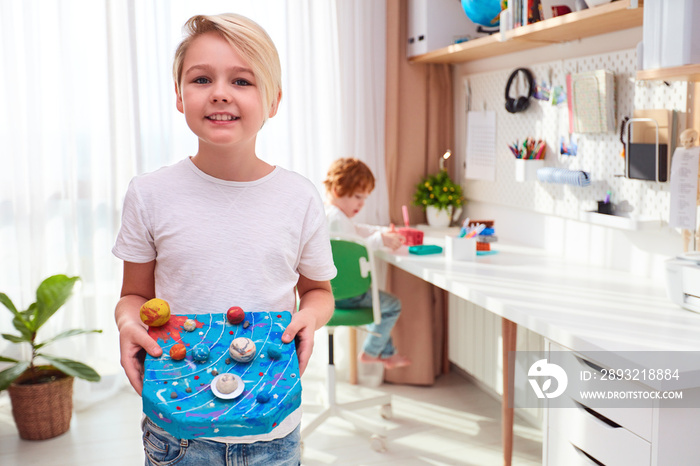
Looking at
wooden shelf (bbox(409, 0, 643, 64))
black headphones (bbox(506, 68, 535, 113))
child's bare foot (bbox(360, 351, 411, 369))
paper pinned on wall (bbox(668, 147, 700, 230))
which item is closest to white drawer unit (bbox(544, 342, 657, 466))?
paper pinned on wall (bbox(668, 147, 700, 230))

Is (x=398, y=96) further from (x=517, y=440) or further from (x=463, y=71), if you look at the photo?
(x=517, y=440)

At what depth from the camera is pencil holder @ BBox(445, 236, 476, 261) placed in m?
2.46

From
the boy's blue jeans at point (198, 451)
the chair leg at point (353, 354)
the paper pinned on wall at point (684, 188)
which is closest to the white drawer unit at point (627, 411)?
the paper pinned on wall at point (684, 188)

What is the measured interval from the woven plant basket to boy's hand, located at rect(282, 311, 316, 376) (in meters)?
1.99

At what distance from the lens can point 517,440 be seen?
8.52 ft

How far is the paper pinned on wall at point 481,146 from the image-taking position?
3008 millimetres

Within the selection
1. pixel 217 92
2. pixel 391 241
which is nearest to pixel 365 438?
pixel 391 241

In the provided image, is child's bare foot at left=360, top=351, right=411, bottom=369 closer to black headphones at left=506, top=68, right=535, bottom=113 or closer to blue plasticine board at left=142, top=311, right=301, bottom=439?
black headphones at left=506, top=68, right=535, bottom=113

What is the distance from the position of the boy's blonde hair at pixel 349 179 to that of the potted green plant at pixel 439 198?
1.64 ft

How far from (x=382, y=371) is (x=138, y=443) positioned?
1186mm

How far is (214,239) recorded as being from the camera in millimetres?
1045

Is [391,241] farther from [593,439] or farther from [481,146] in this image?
[593,439]

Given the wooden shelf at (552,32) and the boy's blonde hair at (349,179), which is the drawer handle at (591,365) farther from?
the boy's blonde hair at (349,179)

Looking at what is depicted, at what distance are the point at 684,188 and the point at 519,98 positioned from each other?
959 millimetres
